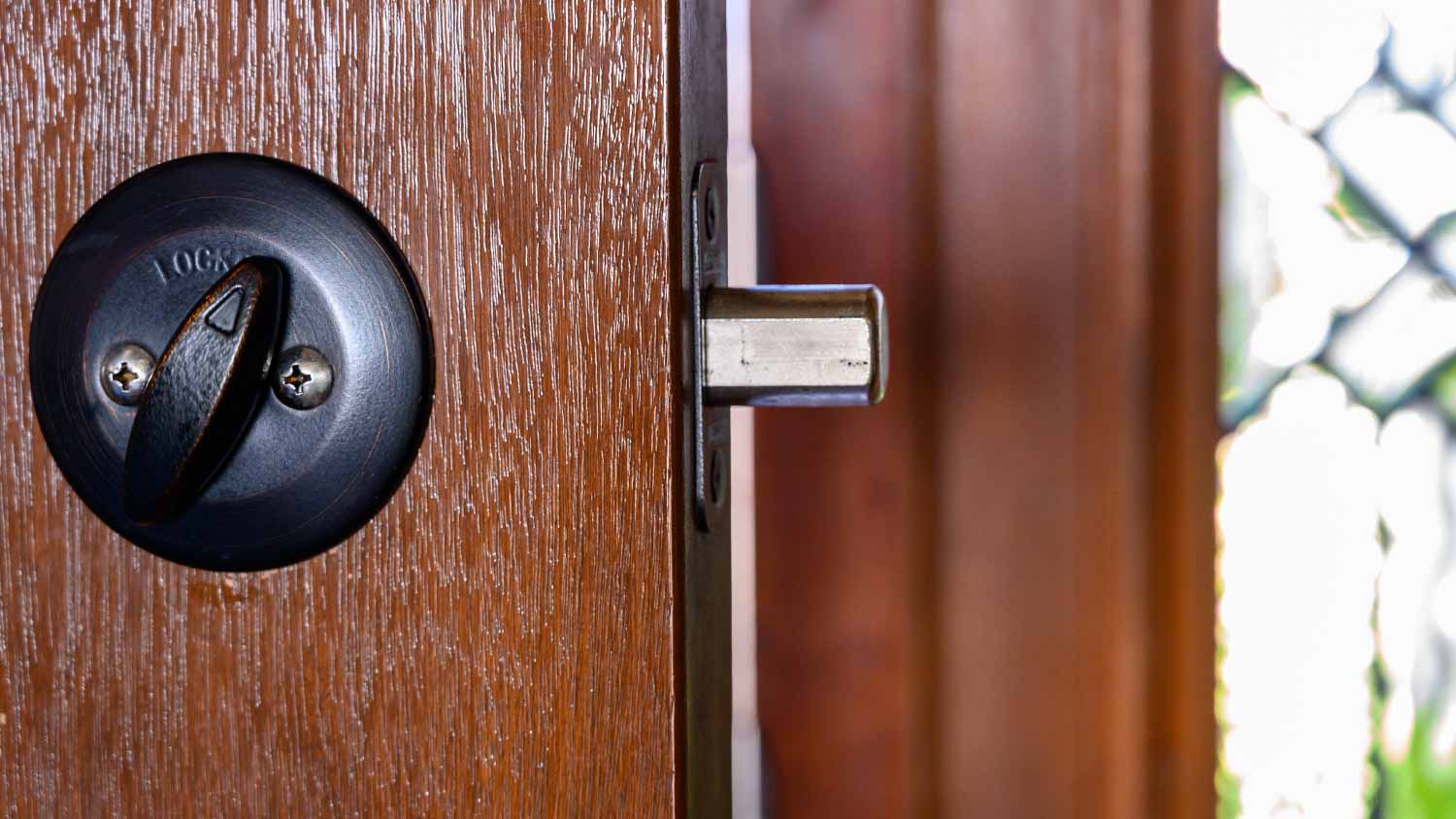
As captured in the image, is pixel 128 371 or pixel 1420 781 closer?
pixel 128 371

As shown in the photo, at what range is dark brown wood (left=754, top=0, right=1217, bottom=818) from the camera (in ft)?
1.78

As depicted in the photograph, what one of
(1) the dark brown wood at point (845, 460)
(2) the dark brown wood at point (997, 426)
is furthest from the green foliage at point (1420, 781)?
(1) the dark brown wood at point (845, 460)

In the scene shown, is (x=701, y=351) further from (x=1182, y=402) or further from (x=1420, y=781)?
(x=1420, y=781)

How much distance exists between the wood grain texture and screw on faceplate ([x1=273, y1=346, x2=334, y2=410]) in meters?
0.02

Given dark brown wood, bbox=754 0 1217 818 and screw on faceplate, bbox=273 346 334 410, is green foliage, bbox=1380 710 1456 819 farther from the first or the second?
screw on faceplate, bbox=273 346 334 410

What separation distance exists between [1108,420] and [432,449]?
0.42m

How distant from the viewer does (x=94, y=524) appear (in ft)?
0.70

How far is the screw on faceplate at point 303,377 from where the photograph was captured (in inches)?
7.9

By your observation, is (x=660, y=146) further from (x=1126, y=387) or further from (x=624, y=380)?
(x=1126, y=387)

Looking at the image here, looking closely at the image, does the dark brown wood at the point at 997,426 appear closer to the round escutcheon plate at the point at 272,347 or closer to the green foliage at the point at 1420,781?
the green foliage at the point at 1420,781

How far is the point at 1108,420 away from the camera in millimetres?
557

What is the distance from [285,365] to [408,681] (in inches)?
2.4

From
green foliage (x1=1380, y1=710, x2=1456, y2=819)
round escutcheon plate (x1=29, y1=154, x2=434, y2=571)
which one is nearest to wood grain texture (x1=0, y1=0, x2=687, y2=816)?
round escutcheon plate (x1=29, y1=154, x2=434, y2=571)

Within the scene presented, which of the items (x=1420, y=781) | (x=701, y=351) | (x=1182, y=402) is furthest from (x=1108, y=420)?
(x=701, y=351)
